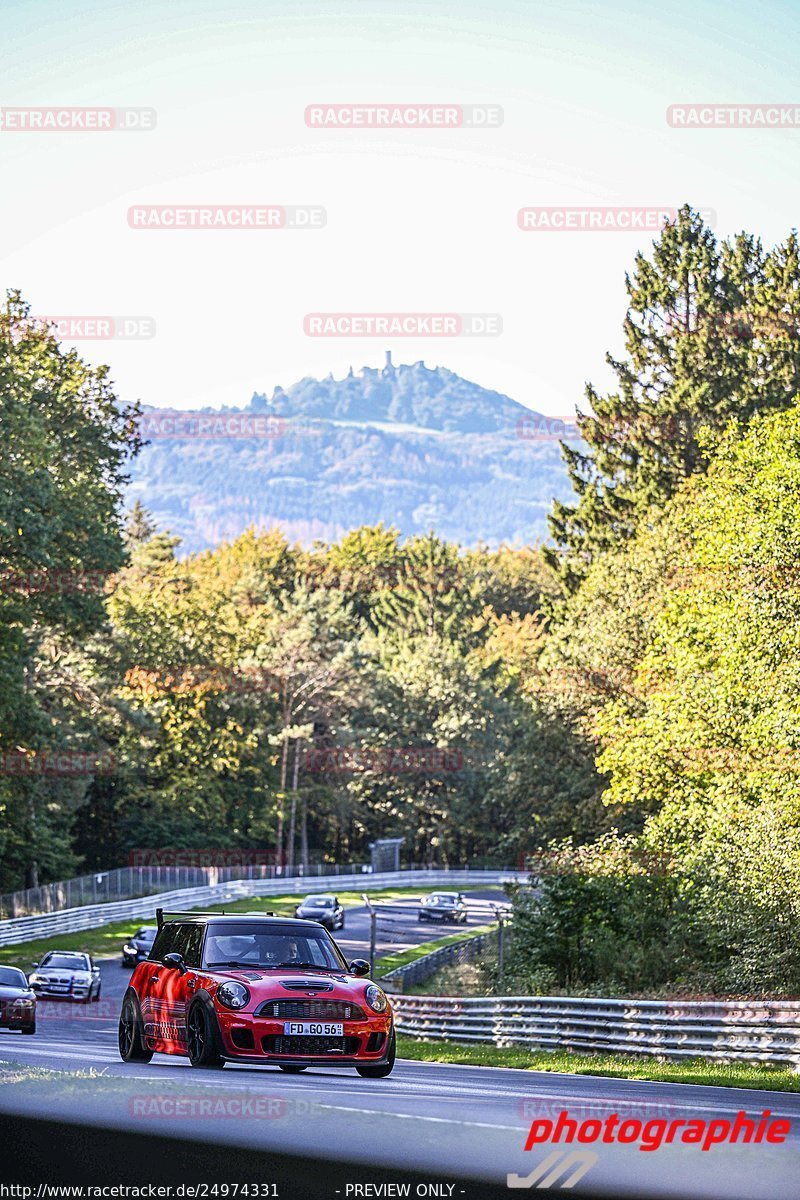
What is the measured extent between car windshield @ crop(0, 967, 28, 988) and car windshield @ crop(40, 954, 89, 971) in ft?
42.4

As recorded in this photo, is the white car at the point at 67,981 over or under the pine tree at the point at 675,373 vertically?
under

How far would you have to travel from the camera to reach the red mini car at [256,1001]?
1364 centimetres

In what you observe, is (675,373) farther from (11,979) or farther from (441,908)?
(11,979)

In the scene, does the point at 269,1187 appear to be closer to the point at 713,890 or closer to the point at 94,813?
the point at 713,890

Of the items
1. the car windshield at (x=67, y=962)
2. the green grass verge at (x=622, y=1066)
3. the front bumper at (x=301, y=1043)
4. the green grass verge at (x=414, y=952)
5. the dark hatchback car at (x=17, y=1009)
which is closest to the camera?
the front bumper at (x=301, y=1043)

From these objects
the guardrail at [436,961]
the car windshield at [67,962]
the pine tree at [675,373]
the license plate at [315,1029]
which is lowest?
the guardrail at [436,961]

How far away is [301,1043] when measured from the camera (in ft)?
45.3

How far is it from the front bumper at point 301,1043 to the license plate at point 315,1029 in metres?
0.04

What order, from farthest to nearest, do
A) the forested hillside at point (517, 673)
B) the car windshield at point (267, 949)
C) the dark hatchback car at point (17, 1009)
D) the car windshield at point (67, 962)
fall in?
the car windshield at point (67, 962) → the forested hillside at point (517, 673) → the dark hatchback car at point (17, 1009) → the car windshield at point (267, 949)

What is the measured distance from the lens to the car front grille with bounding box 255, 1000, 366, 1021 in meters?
13.7

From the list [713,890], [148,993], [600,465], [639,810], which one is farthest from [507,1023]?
[600,465]

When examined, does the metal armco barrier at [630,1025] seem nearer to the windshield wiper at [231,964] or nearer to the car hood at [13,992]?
the car hood at [13,992]

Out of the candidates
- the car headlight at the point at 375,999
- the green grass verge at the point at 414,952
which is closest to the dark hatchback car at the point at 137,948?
the green grass verge at the point at 414,952

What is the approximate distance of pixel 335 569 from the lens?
124m
